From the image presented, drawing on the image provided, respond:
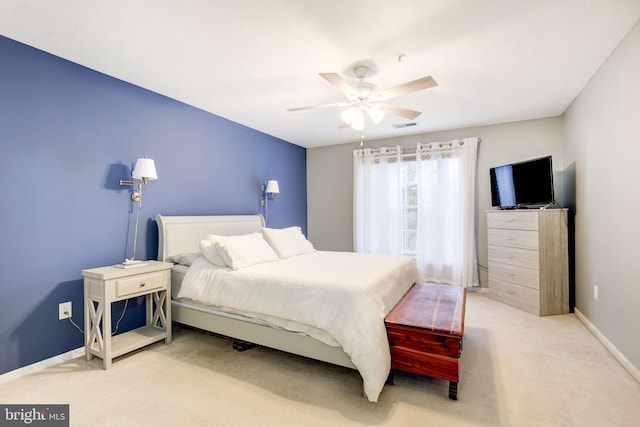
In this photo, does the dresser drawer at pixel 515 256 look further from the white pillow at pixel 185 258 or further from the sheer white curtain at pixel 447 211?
the white pillow at pixel 185 258

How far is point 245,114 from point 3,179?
2422 mm

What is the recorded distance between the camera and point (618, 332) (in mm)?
2449

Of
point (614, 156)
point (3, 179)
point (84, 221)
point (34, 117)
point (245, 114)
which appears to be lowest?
point (84, 221)

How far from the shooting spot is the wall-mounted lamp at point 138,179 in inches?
109

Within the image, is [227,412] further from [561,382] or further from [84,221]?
[561,382]

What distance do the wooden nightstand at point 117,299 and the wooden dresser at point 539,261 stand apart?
4.00 meters

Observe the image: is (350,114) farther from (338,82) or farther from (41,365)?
(41,365)

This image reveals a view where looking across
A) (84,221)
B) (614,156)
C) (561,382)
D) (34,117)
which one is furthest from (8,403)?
(614,156)

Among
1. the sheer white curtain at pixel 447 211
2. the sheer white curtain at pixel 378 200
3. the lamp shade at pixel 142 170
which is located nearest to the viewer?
the lamp shade at pixel 142 170

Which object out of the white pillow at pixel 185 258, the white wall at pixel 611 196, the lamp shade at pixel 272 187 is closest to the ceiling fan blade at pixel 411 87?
the white wall at pixel 611 196

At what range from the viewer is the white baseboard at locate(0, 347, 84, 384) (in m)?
2.19

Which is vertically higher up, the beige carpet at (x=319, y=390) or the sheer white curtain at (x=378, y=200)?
the sheer white curtain at (x=378, y=200)

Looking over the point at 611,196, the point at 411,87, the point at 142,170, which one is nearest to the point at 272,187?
the point at 142,170

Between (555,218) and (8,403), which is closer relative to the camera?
(8,403)
